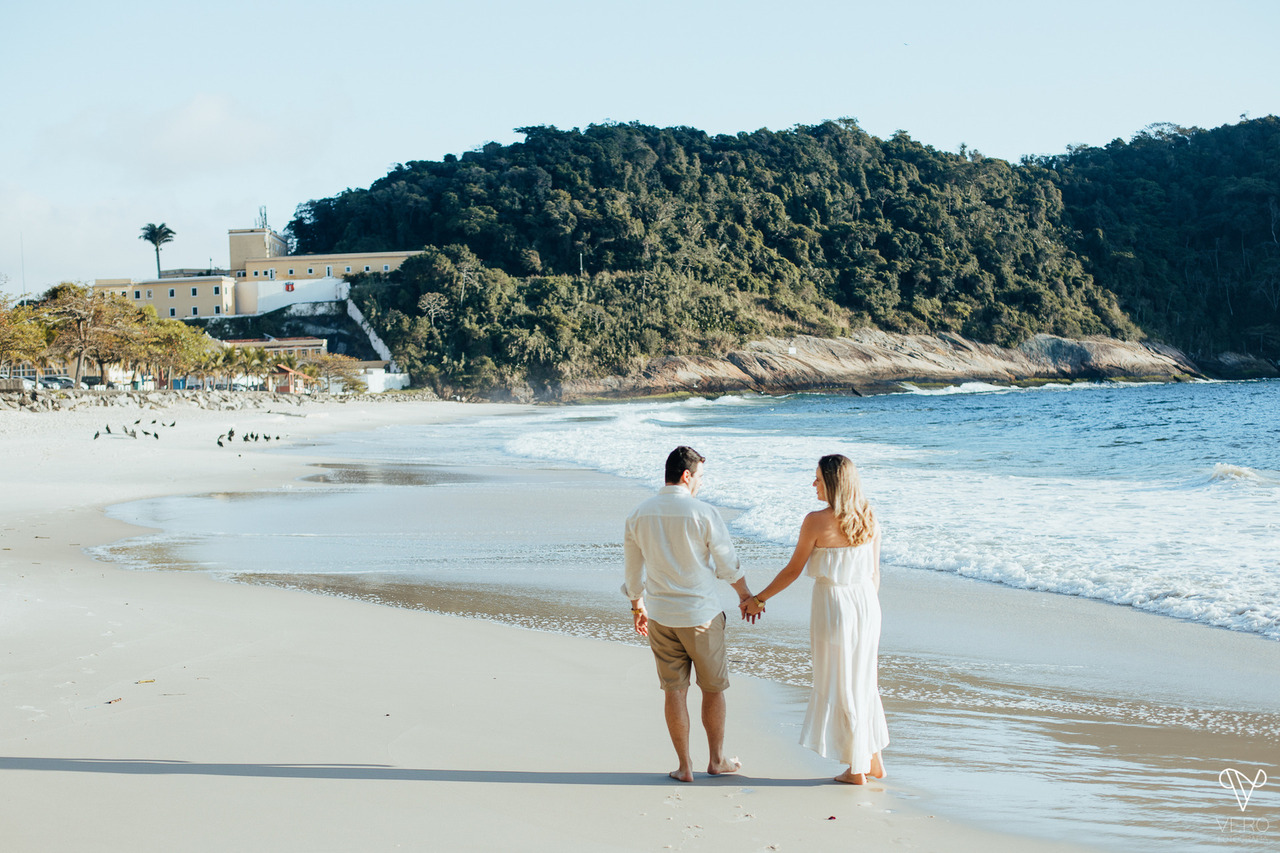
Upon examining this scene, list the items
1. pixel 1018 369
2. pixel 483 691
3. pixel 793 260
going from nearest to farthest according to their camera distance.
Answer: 1. pixel 483 691
2. pixel 1018 369
3. pixel 793 260

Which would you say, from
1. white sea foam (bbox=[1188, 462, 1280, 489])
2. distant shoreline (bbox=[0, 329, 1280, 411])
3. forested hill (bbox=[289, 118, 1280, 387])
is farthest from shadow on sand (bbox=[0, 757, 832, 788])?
forested hill (bbox=[289, 118, 1280, 387])

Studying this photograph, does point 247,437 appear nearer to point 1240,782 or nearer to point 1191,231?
point 1240,782

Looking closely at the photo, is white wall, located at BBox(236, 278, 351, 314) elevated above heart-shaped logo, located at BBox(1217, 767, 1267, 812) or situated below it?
above

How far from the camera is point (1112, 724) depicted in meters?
4.23

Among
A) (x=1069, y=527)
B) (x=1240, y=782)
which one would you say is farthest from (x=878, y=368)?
(x=1240, y=782)

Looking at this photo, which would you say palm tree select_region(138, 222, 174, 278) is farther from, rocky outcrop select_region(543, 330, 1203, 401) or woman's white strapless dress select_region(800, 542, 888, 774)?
woman's white strapless dress select_region(800, 542, 888, 774)

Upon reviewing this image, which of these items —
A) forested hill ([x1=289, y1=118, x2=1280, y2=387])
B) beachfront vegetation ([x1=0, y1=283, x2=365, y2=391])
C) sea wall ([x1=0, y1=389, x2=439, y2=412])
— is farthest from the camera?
forested hill ([x1=289, y1=118, x2=1280, y2=387])

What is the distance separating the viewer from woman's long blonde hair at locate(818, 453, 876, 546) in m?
3.44

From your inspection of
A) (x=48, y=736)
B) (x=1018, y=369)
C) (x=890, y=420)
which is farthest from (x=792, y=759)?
(x=1018, y=369)

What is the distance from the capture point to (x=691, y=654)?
356 centimetres

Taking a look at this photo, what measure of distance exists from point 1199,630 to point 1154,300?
354 ft

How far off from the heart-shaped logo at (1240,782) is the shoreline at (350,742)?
38.7 inches

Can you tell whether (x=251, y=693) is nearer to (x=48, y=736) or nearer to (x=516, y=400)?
(x=48, y=736)

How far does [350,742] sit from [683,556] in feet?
5.53
